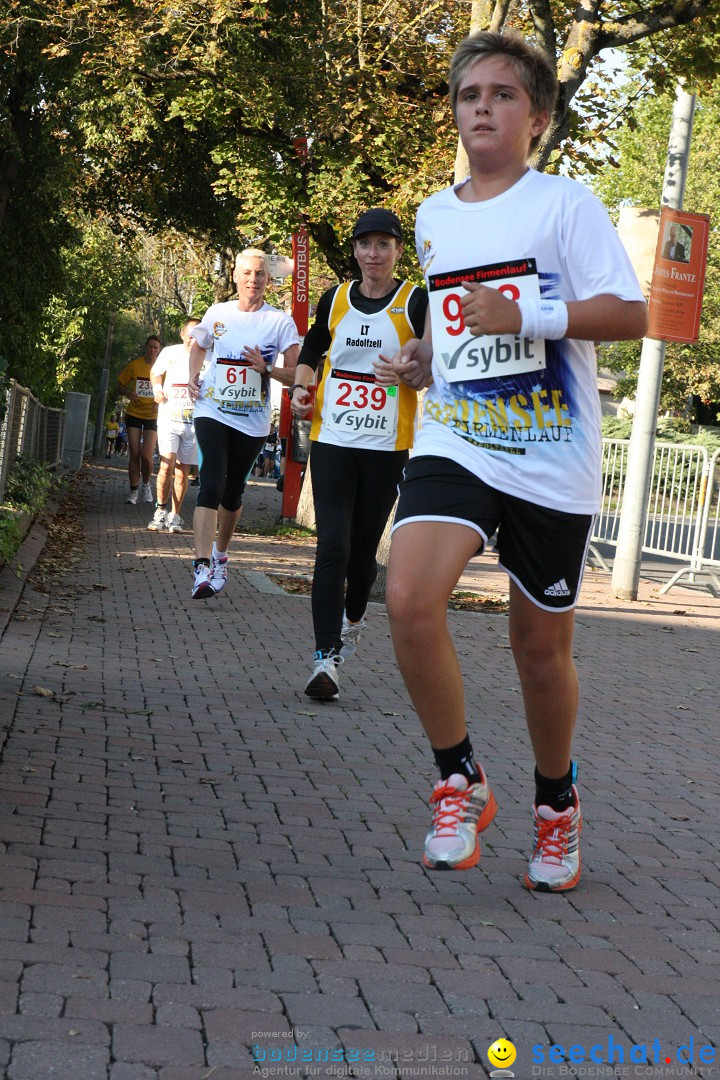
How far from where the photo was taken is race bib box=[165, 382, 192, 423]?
14.6 m

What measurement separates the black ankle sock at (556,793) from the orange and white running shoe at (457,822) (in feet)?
0.64

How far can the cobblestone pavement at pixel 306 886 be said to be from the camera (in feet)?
9.25

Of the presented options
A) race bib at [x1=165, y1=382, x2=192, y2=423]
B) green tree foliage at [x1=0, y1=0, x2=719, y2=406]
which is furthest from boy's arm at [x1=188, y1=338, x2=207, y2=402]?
green tree foliage at [x1=0, y1=0, x2=719, y2=406]

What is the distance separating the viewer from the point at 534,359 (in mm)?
3664

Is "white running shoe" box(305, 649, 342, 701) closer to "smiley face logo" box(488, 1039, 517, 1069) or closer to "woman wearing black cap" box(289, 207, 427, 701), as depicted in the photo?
"woman wearing black cap" box(289, 207, 427, 701)

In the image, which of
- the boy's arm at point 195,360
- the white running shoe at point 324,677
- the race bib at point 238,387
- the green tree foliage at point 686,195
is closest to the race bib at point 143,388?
the boy's arm at point 195,360

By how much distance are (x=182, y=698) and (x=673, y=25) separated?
7.71 meters

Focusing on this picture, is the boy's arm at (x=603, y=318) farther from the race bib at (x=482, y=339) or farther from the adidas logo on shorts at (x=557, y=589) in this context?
the adidas logo on shorts at (x=557, y=589)

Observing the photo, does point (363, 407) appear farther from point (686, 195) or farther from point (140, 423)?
point (686, 195)

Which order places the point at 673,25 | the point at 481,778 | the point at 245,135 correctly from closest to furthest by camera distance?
1. the point at 481,778
2. the point at 673,25
3. the point at 245,135

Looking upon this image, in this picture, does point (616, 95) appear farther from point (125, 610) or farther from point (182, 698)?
point (182, 698)

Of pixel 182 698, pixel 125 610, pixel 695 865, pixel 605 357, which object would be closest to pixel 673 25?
pixel 125 610

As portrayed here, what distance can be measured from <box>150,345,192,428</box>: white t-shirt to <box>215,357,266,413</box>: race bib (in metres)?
5.98

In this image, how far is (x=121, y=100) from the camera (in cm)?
1709
